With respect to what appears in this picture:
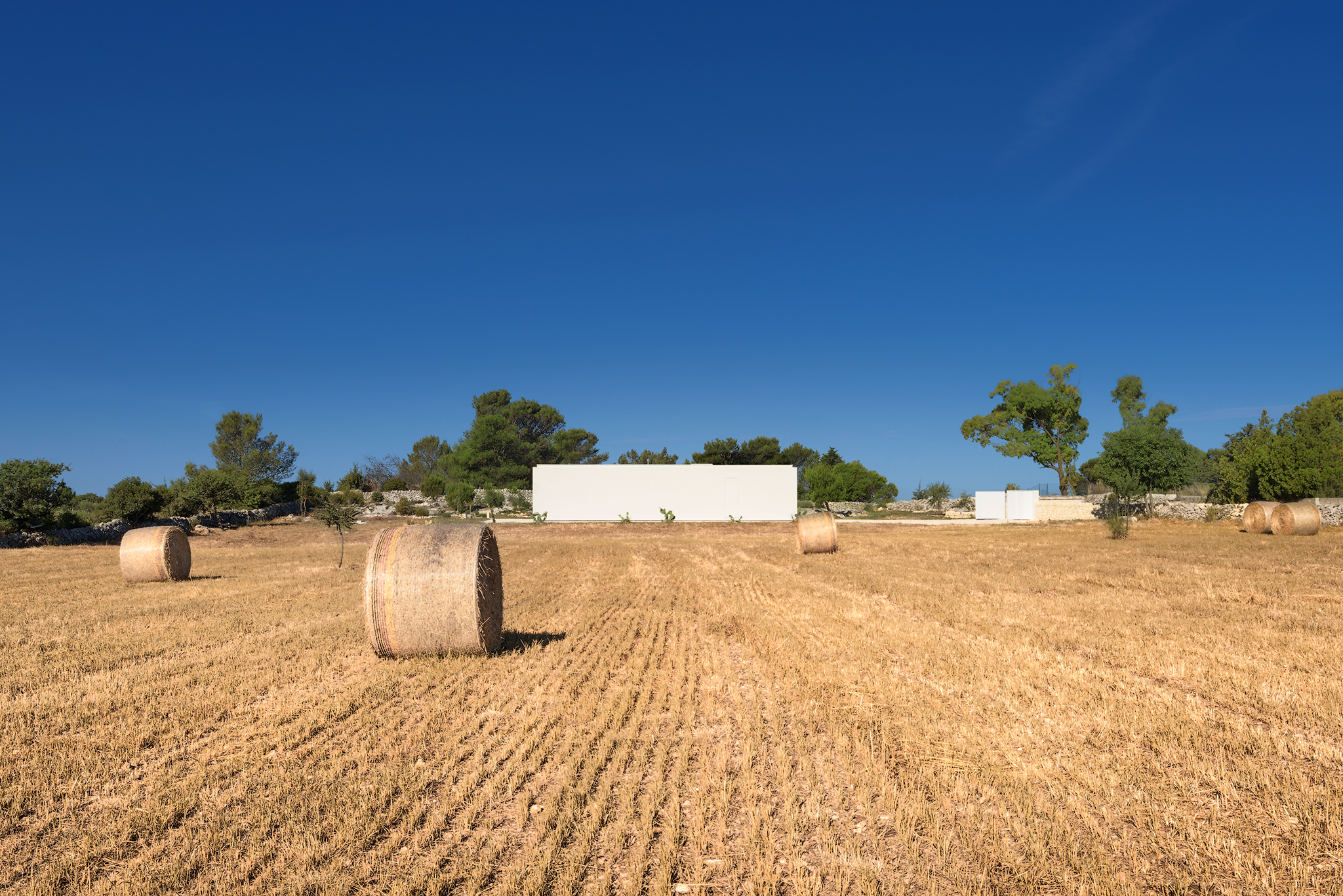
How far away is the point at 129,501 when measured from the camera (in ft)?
105

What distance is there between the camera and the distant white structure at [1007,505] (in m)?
46.1

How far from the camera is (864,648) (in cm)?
830

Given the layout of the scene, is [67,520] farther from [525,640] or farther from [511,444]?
[511,444]

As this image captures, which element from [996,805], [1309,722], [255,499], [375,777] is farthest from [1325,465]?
[255,499]

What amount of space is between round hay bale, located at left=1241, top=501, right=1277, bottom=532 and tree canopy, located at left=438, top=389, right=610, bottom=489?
44.0 meters

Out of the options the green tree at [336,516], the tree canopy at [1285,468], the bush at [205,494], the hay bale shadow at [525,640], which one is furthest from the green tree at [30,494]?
the tree canopy at [1285,468]

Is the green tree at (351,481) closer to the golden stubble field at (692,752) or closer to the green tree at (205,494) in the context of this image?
the green tree at (205,494)

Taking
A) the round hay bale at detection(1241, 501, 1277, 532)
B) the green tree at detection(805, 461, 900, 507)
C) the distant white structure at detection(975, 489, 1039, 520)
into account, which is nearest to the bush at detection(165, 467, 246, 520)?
the green tree at detection(805, 461, 900, 507)

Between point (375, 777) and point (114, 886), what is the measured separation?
1448mm

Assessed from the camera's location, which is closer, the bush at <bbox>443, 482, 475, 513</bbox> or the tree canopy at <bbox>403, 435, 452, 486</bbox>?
the bush at <bbox>443, 482, 475, 513</bbox>

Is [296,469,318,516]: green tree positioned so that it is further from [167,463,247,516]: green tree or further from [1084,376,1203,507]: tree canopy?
[1084,376,1203,507]: tree canopy

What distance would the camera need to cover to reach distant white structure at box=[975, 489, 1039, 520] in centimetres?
4606

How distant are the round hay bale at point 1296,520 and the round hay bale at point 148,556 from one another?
36300mm

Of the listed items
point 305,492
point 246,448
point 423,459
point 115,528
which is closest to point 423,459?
point 423,459
